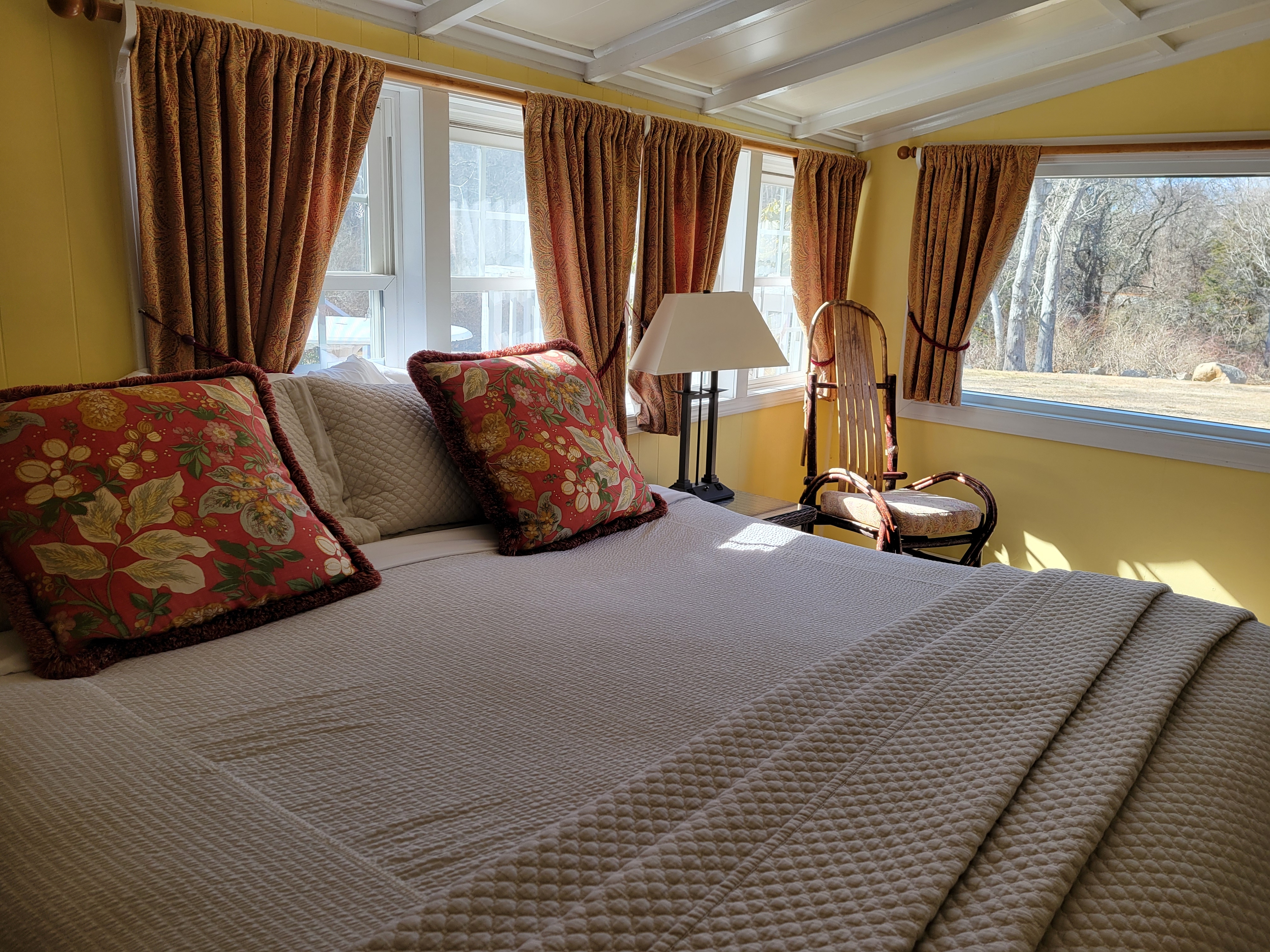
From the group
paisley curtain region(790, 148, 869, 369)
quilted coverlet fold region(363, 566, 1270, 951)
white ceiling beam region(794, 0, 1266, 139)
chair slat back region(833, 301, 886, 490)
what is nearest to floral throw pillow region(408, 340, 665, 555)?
quilted coverlet fold region(363, 566, 1270, 951)

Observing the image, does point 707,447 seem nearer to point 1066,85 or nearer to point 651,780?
point 1066,85

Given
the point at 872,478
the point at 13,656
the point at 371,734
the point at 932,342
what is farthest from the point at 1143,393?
the point at 13,656

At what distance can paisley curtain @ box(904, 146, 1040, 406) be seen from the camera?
3814 mm

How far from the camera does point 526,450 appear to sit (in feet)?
6.71

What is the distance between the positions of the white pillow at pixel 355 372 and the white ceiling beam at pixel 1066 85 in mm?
2843

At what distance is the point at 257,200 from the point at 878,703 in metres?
1.76

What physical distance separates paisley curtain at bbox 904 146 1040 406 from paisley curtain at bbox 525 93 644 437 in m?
1.60

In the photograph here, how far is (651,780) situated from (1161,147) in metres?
3.56

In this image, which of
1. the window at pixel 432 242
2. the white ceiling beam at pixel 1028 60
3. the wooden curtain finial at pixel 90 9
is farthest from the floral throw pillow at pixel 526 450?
the white ceiling beam at pixel 1028 60

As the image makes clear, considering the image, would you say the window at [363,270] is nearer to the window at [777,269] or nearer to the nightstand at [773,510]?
the nightstand at [773,510]

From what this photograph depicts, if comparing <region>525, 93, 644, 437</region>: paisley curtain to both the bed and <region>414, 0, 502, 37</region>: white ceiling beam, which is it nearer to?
<region>414, 0, 502, 37</region>: white ceiling beam

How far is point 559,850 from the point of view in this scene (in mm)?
921

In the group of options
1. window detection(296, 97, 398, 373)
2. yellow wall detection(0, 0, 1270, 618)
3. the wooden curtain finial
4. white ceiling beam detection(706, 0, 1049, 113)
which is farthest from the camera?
white ceiling beam detection(706, 0, 1049, 113)

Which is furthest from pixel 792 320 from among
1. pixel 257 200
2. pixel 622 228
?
pixel 257 200
